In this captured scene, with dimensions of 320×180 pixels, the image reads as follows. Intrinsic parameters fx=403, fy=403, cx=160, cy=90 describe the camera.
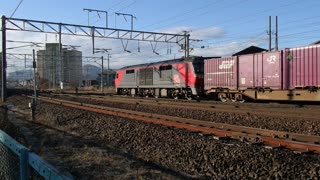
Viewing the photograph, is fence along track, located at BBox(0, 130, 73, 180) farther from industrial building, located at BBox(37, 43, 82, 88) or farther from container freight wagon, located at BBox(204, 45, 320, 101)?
industrial building, located at BBox(37, 43, 82, 88)

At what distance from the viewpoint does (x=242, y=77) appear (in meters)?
26.7

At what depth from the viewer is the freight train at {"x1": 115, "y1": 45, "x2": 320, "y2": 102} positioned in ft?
72.0

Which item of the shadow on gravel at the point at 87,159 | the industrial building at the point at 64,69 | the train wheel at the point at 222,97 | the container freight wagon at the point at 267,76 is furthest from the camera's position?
the industrial building at the point at 64,69

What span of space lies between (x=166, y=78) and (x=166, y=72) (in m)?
0.55

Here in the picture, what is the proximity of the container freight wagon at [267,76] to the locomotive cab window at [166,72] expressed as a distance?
16.5 feet

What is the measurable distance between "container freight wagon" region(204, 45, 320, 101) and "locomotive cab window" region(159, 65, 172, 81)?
502 cm

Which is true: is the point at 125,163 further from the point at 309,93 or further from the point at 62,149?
the point at 309,93

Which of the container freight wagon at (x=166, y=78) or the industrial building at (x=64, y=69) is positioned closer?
the container freight wagon at (x=166, y=78)

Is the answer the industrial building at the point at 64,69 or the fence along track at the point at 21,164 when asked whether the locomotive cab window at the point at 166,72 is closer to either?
the fence along track at the point at 21,164

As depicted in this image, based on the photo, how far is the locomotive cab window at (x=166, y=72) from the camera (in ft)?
115

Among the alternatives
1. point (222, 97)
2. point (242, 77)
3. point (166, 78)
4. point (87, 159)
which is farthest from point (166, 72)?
point (87, 159)

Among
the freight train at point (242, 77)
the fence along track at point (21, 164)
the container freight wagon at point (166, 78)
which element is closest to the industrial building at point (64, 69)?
the container freight wagon at point (166, 78)

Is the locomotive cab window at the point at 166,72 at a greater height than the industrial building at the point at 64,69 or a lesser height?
lesser

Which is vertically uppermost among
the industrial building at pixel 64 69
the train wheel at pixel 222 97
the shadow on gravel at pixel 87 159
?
the industrial building at pixel 64 69
